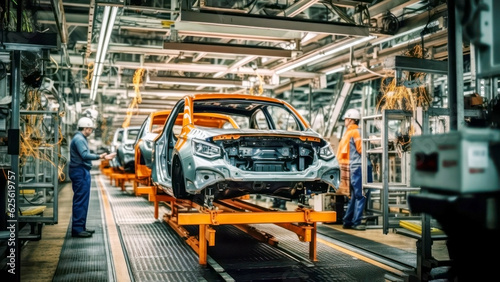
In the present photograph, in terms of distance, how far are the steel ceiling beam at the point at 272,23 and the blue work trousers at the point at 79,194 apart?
2714mm

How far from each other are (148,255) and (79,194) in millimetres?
1812

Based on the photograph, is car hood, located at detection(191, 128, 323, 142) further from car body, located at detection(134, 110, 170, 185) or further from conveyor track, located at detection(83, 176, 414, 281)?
car body, located at detection(134, 110, 170, 185)

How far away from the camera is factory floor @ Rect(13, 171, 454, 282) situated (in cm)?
487

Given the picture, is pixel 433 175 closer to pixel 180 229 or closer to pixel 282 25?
pixel 282 25

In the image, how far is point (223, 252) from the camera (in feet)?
20.1

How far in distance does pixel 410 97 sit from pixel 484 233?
5.81 m

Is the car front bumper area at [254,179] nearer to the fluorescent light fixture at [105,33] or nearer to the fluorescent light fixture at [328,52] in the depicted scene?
the fluorescent light fixture at [105,33]

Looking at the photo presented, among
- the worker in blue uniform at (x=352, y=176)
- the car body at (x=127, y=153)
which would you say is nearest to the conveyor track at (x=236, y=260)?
the worker in blue uniform at (x=352, y=176)

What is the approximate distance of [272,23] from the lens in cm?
648

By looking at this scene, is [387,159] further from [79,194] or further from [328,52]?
[79,194]

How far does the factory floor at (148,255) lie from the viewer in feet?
16.0

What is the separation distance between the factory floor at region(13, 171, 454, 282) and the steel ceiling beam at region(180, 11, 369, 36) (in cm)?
295

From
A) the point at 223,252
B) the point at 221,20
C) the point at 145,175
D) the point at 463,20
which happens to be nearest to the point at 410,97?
the point at 221,20

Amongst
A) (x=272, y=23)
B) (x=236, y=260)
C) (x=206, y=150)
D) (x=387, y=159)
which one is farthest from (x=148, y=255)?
(x=387, y=159)
